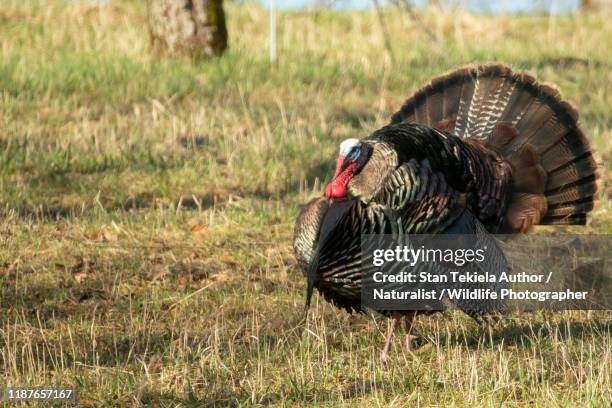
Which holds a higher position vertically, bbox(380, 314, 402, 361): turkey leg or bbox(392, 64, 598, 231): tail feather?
bbox(392, 64, 598, 231): tail feather

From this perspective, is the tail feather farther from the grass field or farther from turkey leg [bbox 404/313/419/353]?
turkey leg [bbox 404/313/419/353]

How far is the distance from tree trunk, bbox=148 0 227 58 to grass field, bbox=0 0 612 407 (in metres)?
0.28

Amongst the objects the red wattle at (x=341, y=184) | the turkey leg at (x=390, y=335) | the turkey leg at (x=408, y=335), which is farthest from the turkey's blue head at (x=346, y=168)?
the turkey leg at (x=408, y=335)

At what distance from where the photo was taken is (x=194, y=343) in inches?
213

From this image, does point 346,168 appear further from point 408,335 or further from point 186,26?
point 186,26

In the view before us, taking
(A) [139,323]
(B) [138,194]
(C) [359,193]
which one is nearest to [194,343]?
(A) [139,323]

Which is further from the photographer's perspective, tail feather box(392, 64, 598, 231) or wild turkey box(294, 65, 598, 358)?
tail feather box(392, 64, 598, 231)

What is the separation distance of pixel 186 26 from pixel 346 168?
24.3 ft

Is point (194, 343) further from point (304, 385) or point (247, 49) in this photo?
point (247, 49)

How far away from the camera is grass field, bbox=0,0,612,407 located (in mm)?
4855

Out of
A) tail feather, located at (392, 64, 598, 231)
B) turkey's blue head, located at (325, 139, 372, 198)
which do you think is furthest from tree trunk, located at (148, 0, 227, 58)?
turkey's blue head, located at (325, 139, 372, 198)

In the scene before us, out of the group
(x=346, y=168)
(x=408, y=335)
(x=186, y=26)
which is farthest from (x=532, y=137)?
(x=186, y=26)

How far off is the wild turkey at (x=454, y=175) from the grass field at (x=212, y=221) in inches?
20.1

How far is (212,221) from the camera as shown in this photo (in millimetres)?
7590
